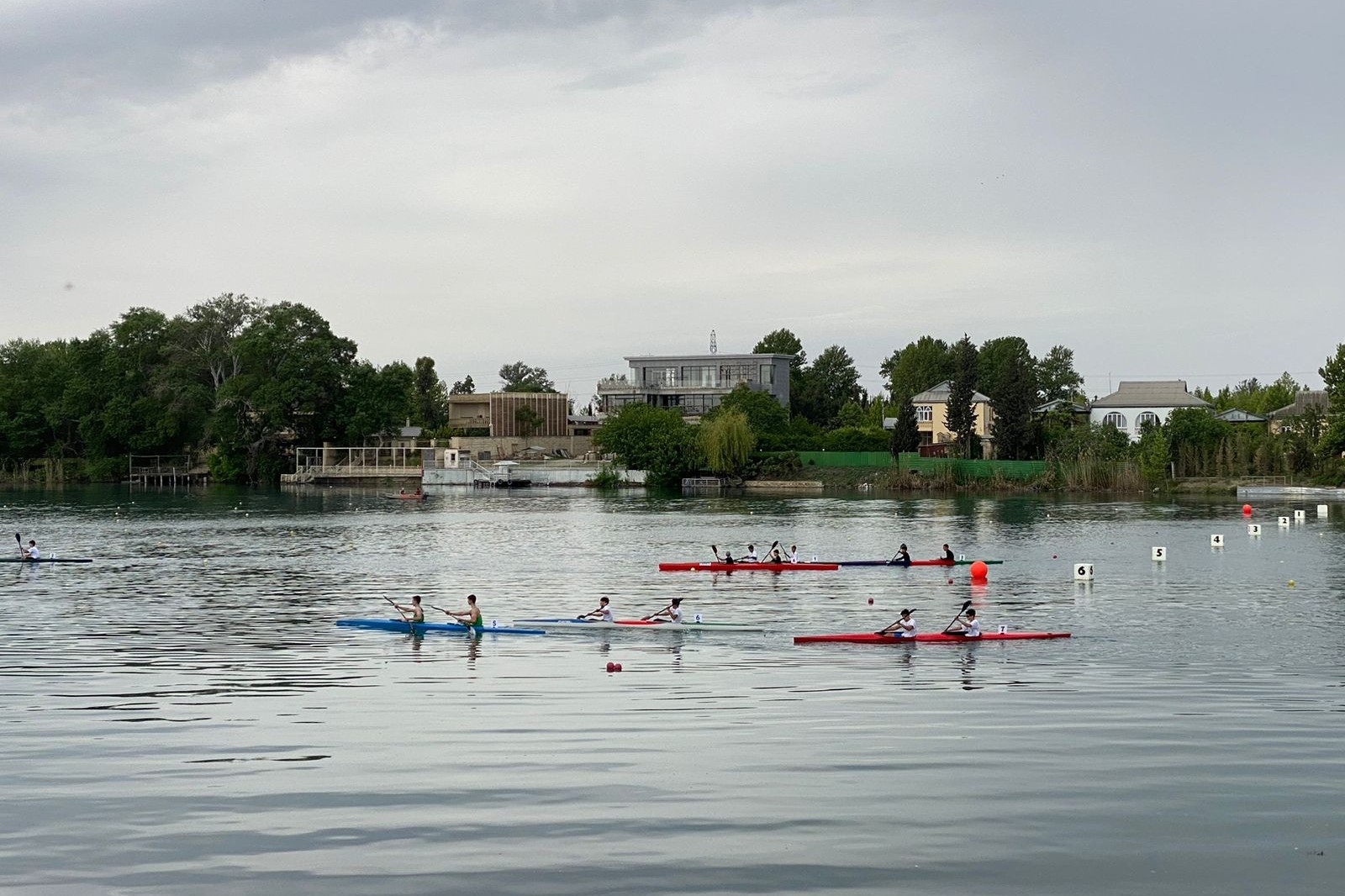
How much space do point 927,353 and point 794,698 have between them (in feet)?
457

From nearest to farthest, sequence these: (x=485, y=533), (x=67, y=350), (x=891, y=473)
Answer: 1. (x=485, y=533)
2. (x=891, y=473)
3. (x=67, y=350)

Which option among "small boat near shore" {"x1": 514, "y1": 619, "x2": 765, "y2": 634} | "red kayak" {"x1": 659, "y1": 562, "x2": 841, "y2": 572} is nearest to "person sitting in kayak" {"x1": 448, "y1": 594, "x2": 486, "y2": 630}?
"small boat near shore" {"x1": 514, "y1": 619, "x2": 765, "y2": 634}

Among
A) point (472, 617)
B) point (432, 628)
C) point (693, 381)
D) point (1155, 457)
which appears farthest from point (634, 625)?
point (693, 381)

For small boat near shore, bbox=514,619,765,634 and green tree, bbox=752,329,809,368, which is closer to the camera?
small boat near shore, bbox=514,619,765,634

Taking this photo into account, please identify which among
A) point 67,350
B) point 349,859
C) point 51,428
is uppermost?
point 67,350

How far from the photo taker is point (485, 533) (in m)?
65.2

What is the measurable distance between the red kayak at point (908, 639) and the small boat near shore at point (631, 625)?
2.48m

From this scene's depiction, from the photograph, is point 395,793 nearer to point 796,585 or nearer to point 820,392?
point 796,585

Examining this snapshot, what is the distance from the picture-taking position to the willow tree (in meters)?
114

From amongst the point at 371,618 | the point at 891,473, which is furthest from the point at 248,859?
the point at 891,473

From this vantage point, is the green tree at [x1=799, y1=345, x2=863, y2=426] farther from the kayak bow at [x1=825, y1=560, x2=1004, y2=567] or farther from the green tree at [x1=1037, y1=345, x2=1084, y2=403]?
the kayak bow at [x1=825, y1=560, x2=1004, y2=567]

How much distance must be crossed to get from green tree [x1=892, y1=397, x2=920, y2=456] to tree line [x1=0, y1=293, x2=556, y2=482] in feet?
156

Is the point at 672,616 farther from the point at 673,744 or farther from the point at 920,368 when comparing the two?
the point at 920,368

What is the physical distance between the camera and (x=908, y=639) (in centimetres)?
2875
